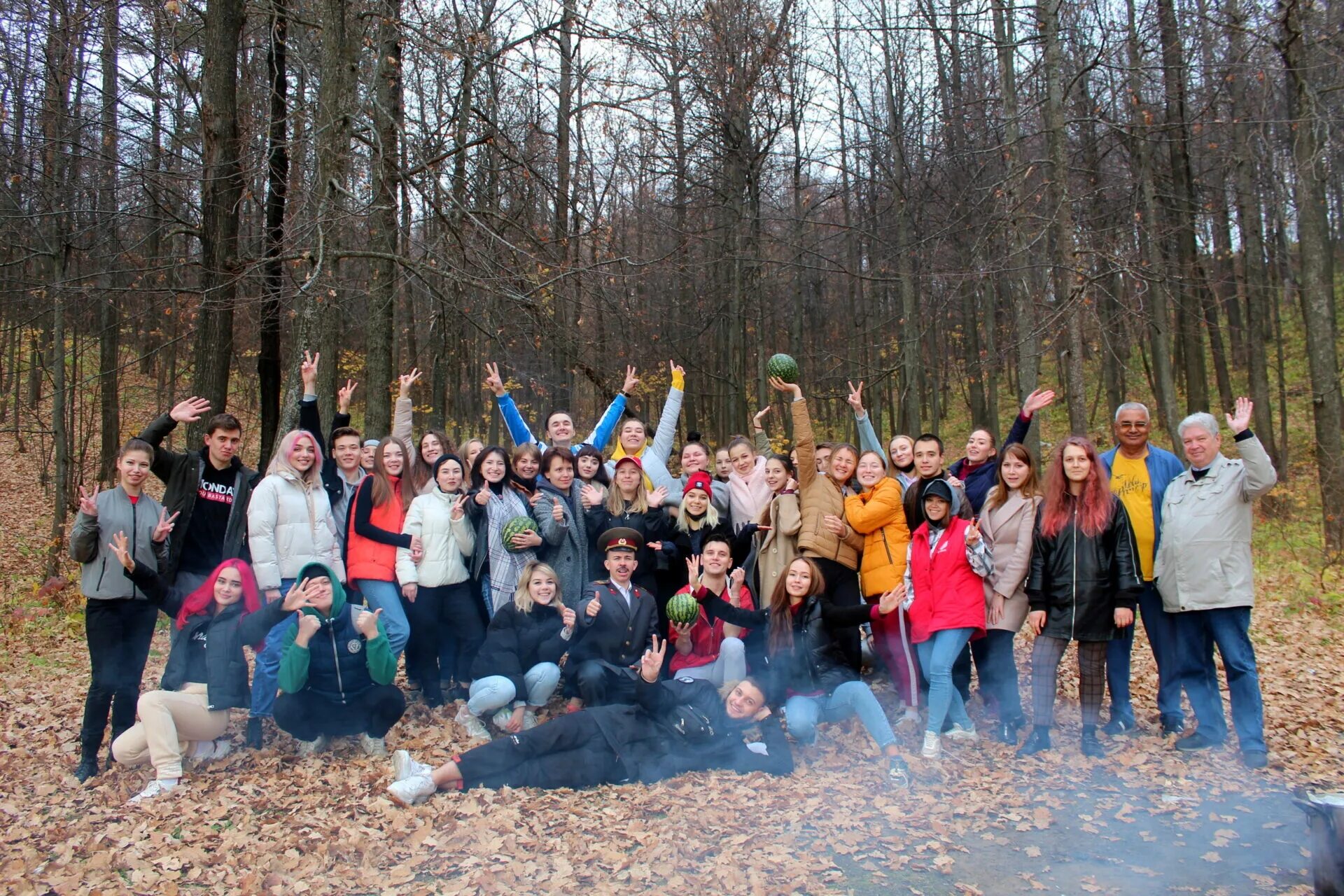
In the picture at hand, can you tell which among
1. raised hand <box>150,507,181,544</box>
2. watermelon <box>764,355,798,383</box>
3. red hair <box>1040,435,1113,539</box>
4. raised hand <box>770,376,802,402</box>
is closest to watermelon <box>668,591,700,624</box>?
raised hand <box>770,376,802,402</box>

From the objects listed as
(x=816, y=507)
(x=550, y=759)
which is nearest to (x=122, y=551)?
(x=550, y=759)

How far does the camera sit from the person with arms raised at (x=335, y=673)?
5340mm

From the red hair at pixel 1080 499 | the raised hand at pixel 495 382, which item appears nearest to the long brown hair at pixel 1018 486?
the red hair at pixel 1080 499

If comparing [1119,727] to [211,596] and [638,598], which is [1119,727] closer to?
[638,598]

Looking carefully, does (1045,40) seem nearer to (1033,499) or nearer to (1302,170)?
(1302,170)

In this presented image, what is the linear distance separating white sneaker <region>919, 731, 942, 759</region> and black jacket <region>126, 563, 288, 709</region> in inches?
163

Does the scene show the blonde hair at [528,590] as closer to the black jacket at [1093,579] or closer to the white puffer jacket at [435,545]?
the white puffer jacket at [435,545]

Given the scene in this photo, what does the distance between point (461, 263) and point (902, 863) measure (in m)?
8.09

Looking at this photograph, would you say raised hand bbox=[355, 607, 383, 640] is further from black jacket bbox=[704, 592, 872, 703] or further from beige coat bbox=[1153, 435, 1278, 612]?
beige coat bbox=[1153, 435, 1278, 612]

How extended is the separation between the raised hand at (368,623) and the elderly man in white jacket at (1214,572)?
497 centimetres

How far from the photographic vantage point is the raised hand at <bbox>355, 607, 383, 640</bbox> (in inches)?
214

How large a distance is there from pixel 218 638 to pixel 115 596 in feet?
2.16

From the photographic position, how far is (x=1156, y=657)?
5.96 metres

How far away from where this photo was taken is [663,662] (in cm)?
651
